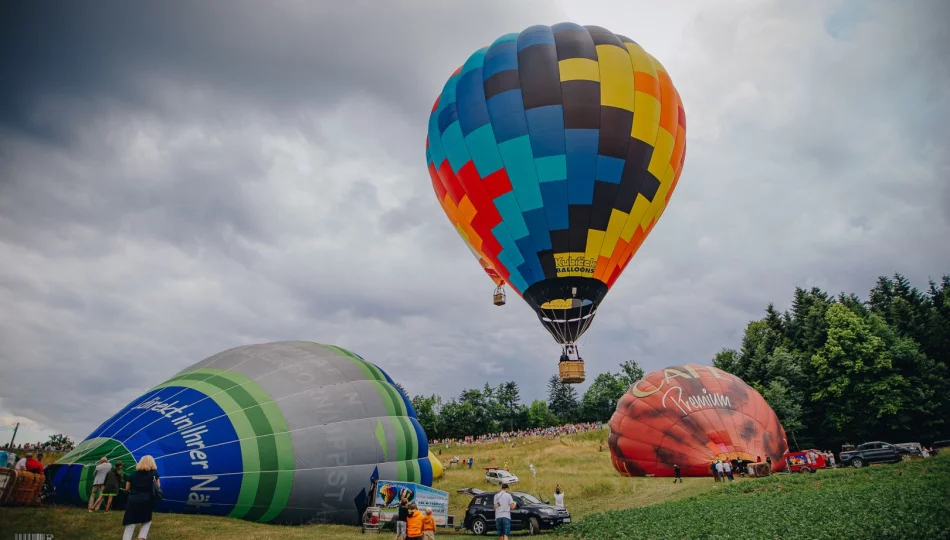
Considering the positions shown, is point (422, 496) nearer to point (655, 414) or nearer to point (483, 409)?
point (655, 414)

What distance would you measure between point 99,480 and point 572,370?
486 inches

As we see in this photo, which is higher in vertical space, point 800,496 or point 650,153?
point 650,153

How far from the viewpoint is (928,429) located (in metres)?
33.6

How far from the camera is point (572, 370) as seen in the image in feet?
56.1

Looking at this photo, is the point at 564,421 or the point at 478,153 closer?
the point at 478,153

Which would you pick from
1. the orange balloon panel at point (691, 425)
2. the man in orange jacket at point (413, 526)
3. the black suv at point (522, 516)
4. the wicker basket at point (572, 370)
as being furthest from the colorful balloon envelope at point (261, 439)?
the orange balloon panel at point (691, 425)

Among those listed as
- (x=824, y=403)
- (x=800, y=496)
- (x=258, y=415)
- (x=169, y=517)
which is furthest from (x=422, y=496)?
(x=824, y=403)

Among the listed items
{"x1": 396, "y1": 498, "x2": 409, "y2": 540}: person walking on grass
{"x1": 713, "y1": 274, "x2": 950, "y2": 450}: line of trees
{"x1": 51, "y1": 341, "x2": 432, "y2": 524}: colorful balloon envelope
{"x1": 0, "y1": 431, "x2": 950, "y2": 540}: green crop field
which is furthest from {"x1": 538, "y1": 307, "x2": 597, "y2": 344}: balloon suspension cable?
{"x1": 713, "y1": 274, "x2": 950, "y2": 450}: line of trees

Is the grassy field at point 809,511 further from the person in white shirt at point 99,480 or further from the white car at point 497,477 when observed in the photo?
the white car at point 497,477

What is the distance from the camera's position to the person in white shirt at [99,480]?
352 inches

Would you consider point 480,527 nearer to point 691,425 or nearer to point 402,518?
point 402,518

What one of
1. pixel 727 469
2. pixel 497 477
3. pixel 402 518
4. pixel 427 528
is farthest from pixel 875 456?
pixel 402 518

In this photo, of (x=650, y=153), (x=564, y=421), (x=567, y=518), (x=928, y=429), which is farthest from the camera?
(x=564, y=421)

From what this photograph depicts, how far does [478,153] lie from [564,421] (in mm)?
96318
